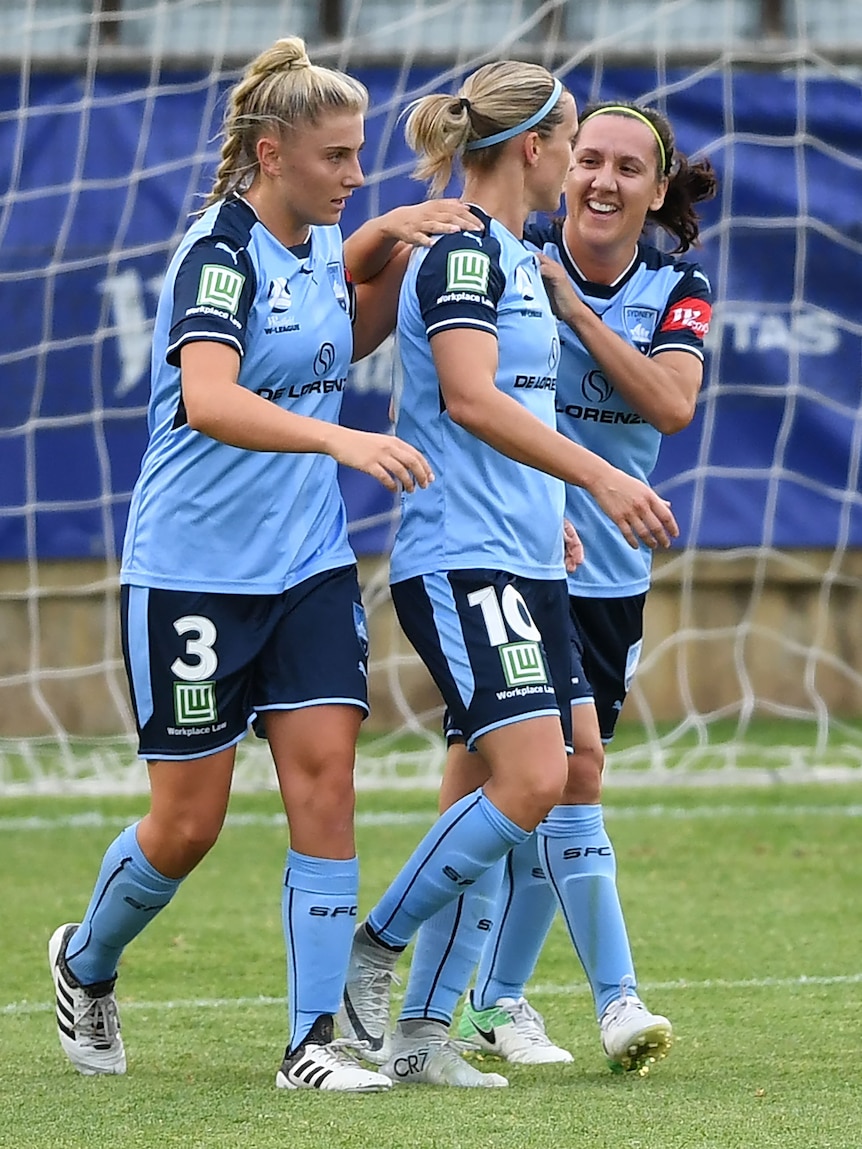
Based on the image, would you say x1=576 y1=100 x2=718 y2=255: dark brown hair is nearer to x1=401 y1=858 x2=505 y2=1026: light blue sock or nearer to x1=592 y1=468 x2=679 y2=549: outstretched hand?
x1=592 y1=468 x2=679 y2=549: outstretched hand

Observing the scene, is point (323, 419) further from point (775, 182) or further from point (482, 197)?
point (775, 182)

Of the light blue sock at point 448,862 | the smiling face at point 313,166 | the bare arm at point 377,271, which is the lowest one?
the light blue sock at point 448,862

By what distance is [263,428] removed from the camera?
3.45m

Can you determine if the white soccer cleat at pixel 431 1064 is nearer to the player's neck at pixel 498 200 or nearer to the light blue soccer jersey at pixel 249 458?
the light blue soccer jersey at pixel 249 458

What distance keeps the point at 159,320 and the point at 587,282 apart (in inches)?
38.5

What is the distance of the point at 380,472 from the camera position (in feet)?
11.0

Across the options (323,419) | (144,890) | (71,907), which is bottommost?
(71,907)

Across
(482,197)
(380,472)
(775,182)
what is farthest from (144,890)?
(775,182)

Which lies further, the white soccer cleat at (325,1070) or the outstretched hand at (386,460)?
the white soccer cleat at (325,1070)

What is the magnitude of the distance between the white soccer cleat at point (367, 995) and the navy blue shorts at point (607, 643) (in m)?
0.70

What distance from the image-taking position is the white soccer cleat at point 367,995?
3918 mm

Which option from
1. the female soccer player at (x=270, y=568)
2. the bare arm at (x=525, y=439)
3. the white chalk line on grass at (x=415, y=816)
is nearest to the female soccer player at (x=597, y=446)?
the female soccer player at (x=270, y=568)

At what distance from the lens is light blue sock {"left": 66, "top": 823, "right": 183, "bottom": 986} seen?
3898 mm

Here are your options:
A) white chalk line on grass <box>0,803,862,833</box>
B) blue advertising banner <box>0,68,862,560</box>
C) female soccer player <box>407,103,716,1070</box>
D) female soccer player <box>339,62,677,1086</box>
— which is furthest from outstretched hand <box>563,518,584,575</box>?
blue advertising banner <box>0,68,862,560</box>
